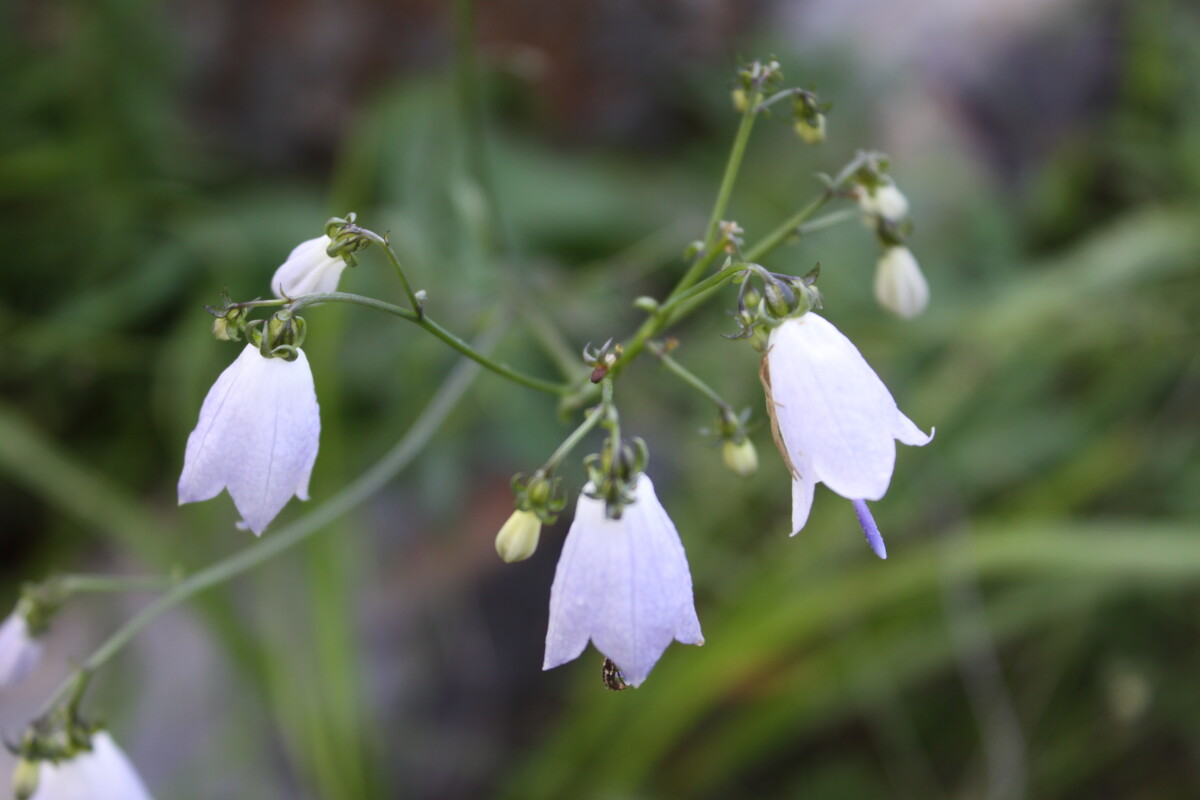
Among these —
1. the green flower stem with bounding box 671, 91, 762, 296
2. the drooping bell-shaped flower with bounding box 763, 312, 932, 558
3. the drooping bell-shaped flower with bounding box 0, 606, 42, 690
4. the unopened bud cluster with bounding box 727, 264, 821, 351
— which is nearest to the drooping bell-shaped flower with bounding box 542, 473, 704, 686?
the drooping bell-shaped flower with bounding box 763, 312, 932, 558

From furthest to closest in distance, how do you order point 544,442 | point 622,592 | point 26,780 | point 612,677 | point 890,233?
point 544,442, point 890,233, point 26,780, point 612,677, point 622,592

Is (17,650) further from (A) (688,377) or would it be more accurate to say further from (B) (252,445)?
(A) (688,377)

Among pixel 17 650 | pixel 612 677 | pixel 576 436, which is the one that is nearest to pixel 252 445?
pixel 576 436

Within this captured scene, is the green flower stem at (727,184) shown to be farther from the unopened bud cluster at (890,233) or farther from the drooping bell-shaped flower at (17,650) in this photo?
the drooping bell-shaped flower at (17,650)

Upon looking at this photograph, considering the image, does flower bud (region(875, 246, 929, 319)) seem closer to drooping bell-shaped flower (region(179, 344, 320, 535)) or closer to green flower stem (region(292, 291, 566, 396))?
green flower stem (region(292, 291, 566, 396))

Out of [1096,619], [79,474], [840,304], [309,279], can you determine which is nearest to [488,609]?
[79,474]

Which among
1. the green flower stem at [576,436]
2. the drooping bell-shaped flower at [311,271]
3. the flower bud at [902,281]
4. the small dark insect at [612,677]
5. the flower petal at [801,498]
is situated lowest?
the small dark insect at [612,677]

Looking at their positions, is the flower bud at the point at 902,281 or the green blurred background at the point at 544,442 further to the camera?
the green blurred background at the point at 544,442

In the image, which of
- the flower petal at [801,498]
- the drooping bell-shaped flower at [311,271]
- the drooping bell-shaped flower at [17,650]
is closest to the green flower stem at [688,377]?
the flower petal at [801,498]
